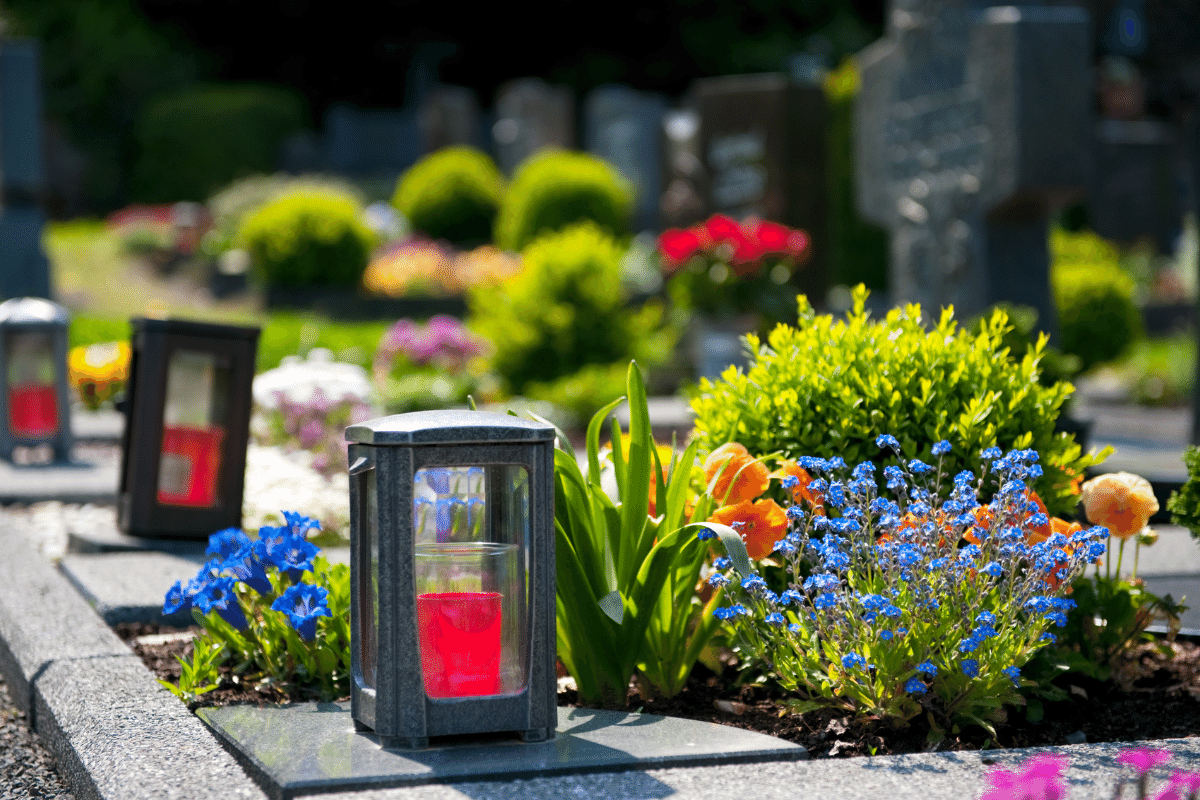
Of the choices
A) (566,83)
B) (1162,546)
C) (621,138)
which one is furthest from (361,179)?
(1162,546)

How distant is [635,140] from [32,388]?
15194mm

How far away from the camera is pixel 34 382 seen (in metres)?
7.07

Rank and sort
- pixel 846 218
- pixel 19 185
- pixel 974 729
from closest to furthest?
pixel 974 729
pixel 19 185
pixel 846 218

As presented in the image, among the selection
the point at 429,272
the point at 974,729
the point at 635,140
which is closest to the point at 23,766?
the point at 974,729

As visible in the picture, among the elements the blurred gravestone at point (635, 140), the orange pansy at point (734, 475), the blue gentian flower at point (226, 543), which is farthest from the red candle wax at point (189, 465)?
the blurred gravestone at point (635, 140)

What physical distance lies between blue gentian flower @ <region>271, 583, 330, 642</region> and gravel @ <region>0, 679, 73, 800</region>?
566mm

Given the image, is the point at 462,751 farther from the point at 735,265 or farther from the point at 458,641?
the point at 735,265

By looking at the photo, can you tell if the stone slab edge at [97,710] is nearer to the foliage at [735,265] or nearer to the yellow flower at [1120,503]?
the yellow flower at [1120,503]

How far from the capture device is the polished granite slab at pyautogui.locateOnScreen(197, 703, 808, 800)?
83.3 inches

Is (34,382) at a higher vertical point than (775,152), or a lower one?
lower

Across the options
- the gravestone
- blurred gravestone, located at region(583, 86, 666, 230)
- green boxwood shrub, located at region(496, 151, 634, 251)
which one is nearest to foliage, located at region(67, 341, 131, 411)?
the gravestone

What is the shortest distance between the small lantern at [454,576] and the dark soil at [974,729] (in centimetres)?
47

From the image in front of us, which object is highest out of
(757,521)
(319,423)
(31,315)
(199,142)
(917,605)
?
(199,142)

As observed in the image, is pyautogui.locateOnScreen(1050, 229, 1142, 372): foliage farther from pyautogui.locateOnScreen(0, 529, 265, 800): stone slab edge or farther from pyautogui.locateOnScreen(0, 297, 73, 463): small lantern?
pyautogui.locateOnScreen(0, 529, 265, 800): stone slab edge
